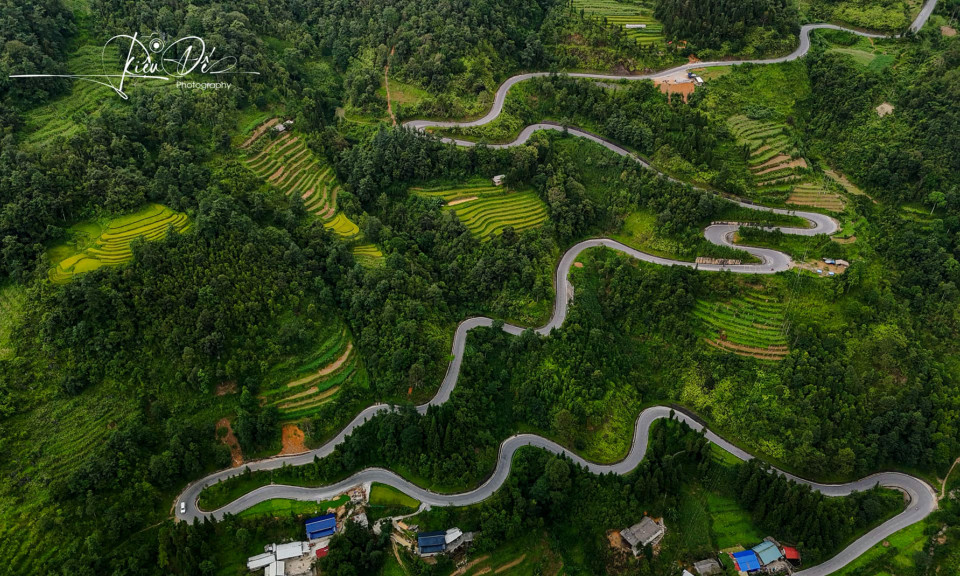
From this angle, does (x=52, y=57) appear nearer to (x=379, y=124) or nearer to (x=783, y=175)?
(x=379, y=124)

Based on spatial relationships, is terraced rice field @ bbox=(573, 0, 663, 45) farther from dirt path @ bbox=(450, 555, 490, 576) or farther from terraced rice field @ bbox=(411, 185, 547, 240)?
dirt path @ bbox=(450, 555, 490, 576)

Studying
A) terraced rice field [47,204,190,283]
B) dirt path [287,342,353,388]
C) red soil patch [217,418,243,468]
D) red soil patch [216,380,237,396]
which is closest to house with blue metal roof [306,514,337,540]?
red soil patch [217,418,243,468]

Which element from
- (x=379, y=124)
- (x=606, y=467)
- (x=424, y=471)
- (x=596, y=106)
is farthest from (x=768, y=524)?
(x=379, y=124)

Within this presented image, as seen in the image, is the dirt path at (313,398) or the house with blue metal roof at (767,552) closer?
the house with blue metal roof at (767,552)

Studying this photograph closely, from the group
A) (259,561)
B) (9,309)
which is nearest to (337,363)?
(259,561)

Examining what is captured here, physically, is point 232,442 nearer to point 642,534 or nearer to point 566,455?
point 566,455

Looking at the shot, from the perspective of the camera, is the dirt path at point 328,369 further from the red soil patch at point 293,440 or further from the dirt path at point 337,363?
the red soil patch at point 293,440
